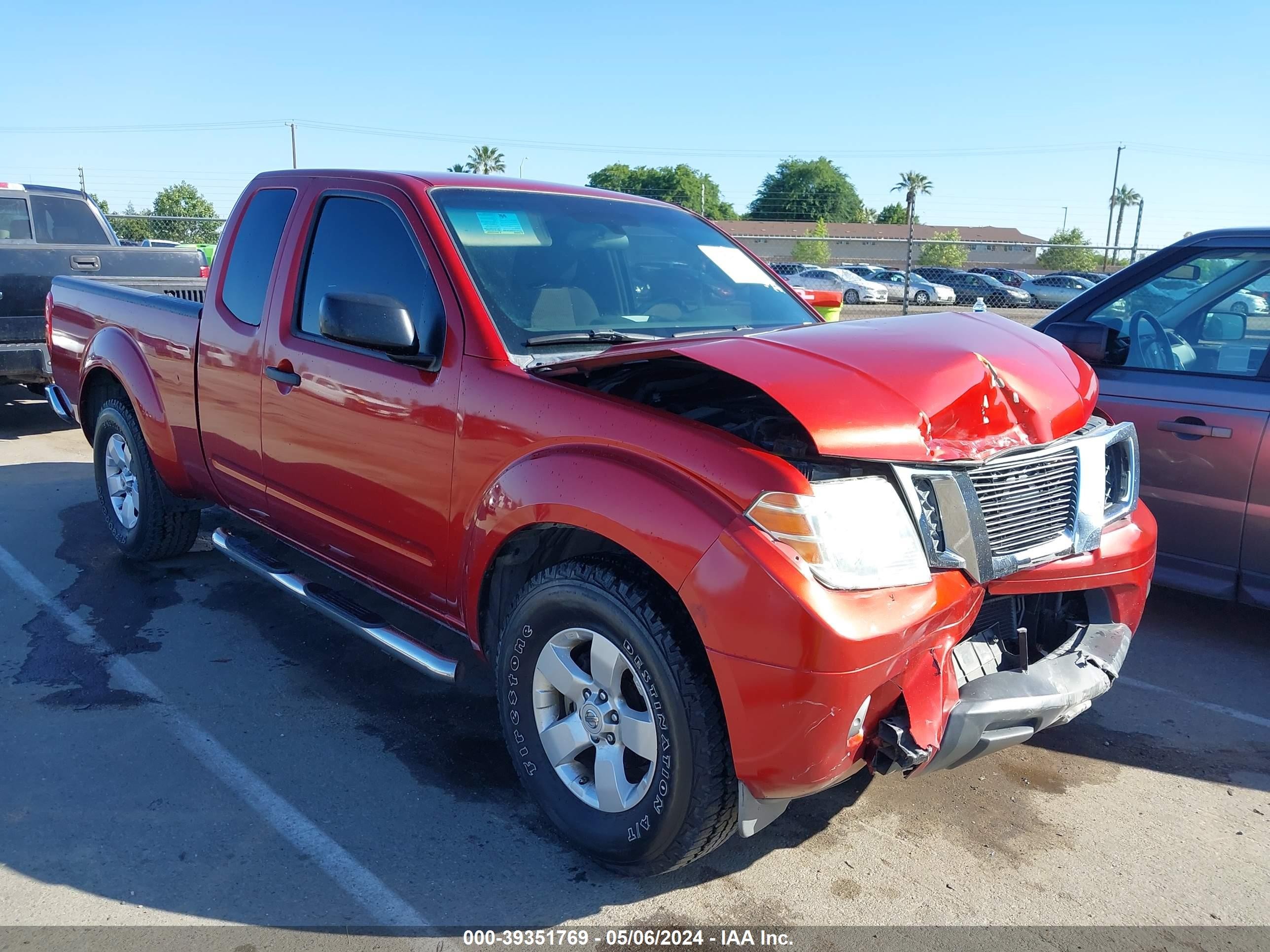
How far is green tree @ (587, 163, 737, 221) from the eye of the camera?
95.1 m

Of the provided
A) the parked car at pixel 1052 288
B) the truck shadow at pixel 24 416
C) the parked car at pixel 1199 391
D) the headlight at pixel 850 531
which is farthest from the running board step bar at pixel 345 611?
the parked car at pixel 1052 288

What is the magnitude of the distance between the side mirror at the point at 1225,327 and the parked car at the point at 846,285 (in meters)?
28.4

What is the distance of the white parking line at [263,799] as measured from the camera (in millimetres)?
2652

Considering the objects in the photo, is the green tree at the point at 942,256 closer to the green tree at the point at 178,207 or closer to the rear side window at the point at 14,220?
the green tree at the point at 178,207

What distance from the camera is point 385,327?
3.06m

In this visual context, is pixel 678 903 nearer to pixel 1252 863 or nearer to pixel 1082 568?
pixel 1082 568

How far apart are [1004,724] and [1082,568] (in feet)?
2.02

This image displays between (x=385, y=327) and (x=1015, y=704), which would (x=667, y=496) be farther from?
(x=385, y=327)

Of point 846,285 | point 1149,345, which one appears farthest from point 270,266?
point 846,285

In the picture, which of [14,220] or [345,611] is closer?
[345,611]

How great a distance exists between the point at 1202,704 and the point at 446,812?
9.95 ft

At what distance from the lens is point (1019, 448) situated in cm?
272

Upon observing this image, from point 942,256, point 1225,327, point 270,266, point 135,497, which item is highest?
point 942,256

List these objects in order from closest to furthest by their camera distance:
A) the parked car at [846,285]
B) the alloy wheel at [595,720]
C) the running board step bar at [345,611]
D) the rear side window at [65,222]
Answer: the alloy wheel at [595,720], the running board step bar at [345,611], the rear side window at [65,222], the parked car at [846,285]
